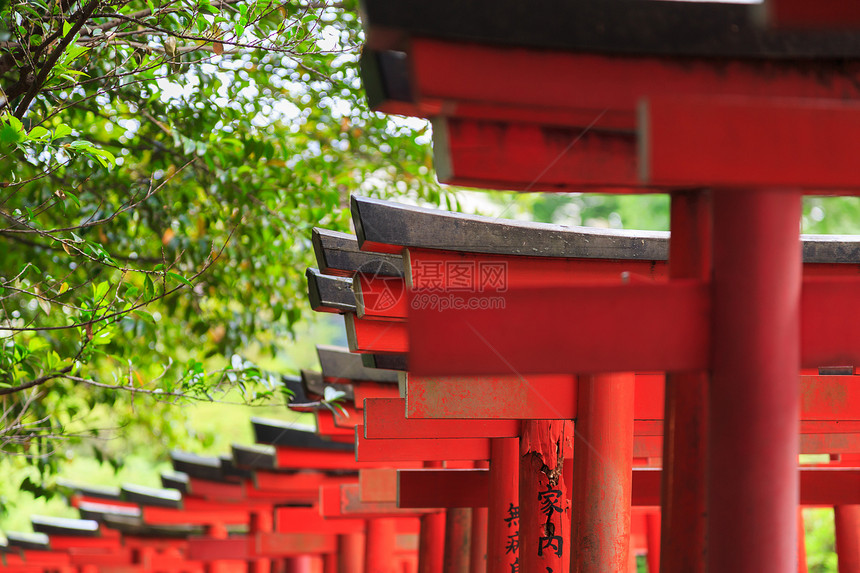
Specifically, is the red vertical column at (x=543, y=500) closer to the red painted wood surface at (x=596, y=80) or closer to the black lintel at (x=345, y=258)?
the black lintel at (x=345, y=258)

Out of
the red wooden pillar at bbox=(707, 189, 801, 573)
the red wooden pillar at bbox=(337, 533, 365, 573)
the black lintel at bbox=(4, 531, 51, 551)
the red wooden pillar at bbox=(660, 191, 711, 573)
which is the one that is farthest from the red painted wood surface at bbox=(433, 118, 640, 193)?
the black lintel at bbox=(4, 531, 51, 551)

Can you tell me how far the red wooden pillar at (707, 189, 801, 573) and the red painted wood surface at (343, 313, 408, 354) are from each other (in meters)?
2.09

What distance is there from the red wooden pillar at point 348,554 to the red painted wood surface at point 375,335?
4.72m

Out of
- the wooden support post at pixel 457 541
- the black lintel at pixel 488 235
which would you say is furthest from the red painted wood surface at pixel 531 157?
the wooden support post at pixel 457 541

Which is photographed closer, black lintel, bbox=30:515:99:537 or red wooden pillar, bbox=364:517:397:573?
red wooden pillar, bbox=364:517:397:573

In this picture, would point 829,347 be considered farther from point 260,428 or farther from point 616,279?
point 260,428

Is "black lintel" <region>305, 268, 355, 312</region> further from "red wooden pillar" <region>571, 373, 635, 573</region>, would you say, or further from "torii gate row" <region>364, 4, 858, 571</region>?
"torii gate row" <region>364, 4, 858, 571</region>

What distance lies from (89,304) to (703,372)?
2384mm

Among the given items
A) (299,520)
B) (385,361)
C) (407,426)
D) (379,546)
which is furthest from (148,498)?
(407,426)

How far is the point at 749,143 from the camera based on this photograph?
1688mm

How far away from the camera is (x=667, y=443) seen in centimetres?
221

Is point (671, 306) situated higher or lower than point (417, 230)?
lower

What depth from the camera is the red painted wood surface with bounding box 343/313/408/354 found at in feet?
12.5

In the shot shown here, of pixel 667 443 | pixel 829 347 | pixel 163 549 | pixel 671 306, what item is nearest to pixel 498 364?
pixel 671 306
